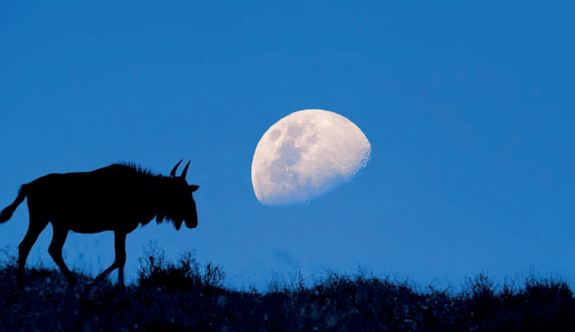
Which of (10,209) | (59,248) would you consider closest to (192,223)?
(59,248)

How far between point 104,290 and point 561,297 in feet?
29.9

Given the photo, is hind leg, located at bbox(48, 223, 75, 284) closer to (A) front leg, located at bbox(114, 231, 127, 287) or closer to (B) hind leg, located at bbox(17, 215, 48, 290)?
(B) hind leg, located at bbox(17, 215, 48, 290)

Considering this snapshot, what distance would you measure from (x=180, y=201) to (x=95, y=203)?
6.00ft

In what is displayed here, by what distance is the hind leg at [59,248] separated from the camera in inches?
492

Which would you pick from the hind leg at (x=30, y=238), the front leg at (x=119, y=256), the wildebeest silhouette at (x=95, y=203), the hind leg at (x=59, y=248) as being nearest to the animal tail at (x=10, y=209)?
the wildebeest silhouette at (x=95, y=203)

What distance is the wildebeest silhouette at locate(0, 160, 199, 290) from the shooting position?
494 inches

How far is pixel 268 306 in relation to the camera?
1108 cm

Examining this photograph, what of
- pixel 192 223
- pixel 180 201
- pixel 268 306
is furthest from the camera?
pixel 192 223

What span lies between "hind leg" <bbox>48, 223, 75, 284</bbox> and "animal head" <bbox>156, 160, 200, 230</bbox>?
205cm

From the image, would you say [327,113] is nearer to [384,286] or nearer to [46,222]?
[384,286]

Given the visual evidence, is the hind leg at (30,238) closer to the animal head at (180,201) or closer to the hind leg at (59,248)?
the hind leg at (59,248)

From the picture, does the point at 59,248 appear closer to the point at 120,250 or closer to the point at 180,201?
the point at 120,250

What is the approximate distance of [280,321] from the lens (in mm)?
9719

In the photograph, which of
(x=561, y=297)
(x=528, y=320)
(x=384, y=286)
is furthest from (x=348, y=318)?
(x=561, y=297)
